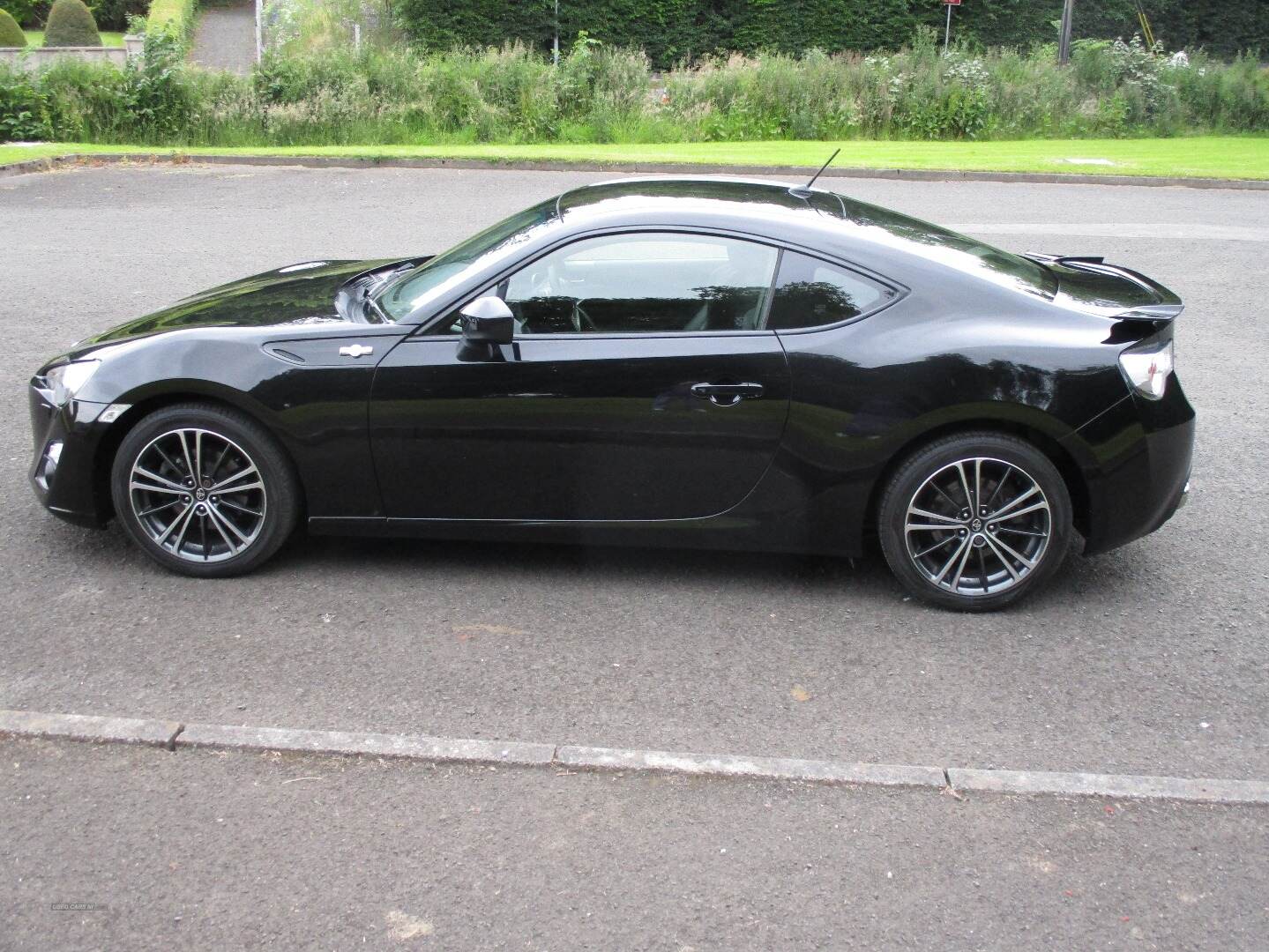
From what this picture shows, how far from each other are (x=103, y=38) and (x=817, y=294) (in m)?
54.6

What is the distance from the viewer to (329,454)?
4.86m

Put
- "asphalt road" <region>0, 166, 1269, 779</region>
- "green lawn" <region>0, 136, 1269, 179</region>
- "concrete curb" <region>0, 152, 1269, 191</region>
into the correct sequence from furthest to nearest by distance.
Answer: "green lawn" <region>0, 136, 1269, 179</region>, "concrete curb" <region>0, 152, 1269, 191</region>, "asphalt road" <region>0, 166, 1269, 779</region>

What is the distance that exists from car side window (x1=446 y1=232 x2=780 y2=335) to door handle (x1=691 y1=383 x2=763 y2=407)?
0.24 metres

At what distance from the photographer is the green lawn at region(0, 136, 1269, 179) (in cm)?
1823

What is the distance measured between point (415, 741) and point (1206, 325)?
7.81 metres

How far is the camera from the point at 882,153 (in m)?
20.0

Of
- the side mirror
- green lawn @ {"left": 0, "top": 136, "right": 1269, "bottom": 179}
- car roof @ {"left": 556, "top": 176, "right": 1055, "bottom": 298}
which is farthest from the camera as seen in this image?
green lawn @ {"left": 0, "top": 136, "right": 1269, "bottom": 179}

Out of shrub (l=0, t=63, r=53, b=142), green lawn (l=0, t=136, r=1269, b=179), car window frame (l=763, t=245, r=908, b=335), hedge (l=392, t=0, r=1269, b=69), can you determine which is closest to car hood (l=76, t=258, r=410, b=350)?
car window frame (l=763, t=245, r=908, b=335)

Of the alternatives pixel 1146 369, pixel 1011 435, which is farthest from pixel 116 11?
pixel 1146 369

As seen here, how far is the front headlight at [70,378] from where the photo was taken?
16.4 feet

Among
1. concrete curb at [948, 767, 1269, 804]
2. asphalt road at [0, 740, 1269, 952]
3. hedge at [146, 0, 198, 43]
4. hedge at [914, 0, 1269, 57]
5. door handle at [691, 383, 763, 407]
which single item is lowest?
asphalt road at [0, 740, 1269, 952]

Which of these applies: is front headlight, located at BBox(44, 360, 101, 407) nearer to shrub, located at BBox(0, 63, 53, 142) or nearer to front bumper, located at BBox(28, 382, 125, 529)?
front bumper, located at BBox(28, 382, 125, 529)

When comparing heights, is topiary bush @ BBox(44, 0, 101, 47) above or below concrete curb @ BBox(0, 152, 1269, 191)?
above

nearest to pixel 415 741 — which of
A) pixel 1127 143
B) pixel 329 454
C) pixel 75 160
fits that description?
pixel 329 454
